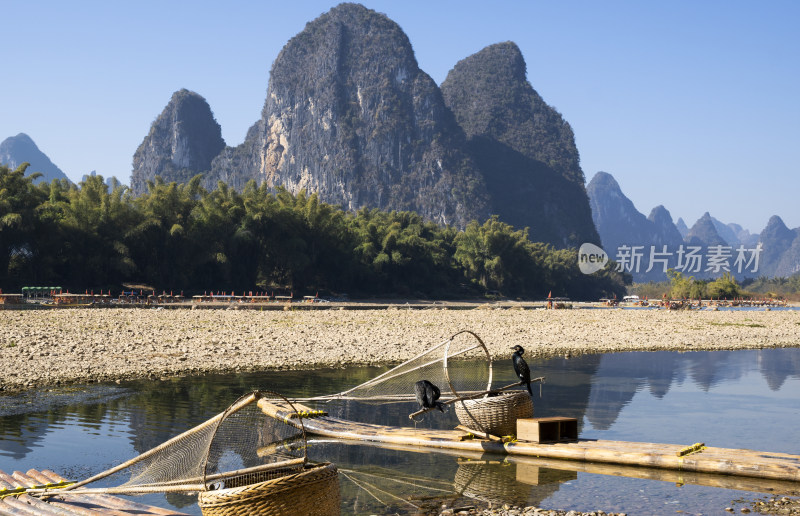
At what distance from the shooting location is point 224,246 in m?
55.7

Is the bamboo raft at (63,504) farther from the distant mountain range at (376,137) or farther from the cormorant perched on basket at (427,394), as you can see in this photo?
the distant mountain range at (376,137)

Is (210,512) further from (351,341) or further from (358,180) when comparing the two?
(358,180)

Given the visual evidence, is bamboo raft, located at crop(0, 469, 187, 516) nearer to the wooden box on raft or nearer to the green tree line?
the wooden box on raft

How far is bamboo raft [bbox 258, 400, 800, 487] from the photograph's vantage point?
844 centimetres

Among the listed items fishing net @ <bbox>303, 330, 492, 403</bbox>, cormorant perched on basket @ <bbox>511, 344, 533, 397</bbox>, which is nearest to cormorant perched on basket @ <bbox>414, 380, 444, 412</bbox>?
fishing net @ <bbox>303, 330, 492, 403</bbox>

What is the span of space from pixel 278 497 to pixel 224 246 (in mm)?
51401

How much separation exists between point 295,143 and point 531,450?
188 metres

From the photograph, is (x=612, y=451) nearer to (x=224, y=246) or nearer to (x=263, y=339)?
(x=263, y=339)

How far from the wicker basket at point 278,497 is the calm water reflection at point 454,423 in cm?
198

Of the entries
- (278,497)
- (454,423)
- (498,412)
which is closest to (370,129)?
(454,423)

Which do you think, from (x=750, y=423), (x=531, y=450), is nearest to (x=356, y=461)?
(x=531, y=450)

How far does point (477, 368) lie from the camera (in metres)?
17.9

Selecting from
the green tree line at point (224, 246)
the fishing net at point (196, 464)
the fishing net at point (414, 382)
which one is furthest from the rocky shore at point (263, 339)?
the green tree line at point (224, 246)

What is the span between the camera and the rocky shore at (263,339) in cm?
1775
